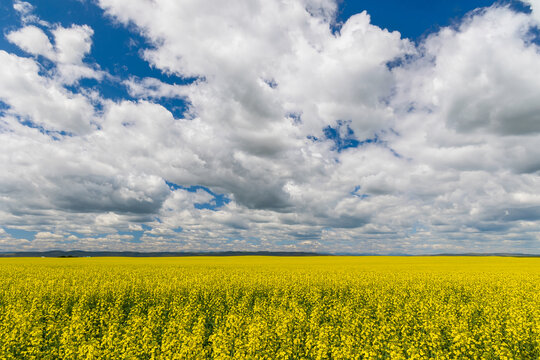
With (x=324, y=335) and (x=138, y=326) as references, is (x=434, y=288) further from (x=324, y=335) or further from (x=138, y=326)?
(x=138, y=326)

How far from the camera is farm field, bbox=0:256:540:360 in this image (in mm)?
9438

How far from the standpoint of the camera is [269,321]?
1321 cm

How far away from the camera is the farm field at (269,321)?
9.44 meters

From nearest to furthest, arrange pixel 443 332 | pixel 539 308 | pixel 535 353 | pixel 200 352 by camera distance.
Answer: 1. pixel 200 352
2. pixel 535 353
3. pixel 443 332
4. pixel 539 308

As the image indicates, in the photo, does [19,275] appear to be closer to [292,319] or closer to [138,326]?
[138,326]

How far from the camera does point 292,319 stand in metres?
12.7

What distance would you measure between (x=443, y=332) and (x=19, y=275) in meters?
39.5

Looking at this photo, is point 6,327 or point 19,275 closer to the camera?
point 6,327

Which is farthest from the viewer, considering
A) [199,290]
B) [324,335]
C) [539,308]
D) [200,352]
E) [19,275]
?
[19,275]

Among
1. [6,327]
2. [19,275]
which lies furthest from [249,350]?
[19,275]

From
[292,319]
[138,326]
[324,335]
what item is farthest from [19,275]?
[324,335]

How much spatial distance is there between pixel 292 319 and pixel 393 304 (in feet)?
26.9

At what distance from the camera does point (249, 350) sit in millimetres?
8961

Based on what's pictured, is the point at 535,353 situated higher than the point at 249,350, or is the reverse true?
the point at 249,350
